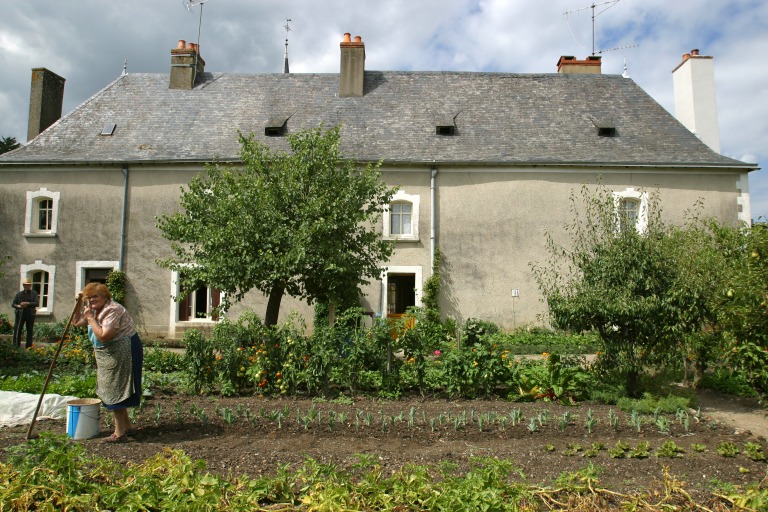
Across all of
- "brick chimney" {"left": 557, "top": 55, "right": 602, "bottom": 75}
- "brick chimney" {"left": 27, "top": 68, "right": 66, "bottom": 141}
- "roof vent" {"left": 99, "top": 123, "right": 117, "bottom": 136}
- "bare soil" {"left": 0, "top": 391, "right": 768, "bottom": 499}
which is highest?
"brick chimney" {"left": 557, "top": 55, "right": 602, "bottom": 75}

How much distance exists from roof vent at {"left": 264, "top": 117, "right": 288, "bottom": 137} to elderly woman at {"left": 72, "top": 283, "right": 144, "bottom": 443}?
36.8ft

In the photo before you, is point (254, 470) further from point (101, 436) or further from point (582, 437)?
point (582, 437)

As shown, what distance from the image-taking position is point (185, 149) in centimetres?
1545

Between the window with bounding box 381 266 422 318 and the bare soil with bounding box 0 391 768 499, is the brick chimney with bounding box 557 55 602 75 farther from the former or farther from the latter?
the bare soil with bounding box 0 391 768 499

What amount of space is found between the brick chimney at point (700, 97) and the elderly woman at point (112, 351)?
1731 cm

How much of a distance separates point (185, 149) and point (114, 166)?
1.97 metres

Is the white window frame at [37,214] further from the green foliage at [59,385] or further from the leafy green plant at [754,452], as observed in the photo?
the leafy green plant at [754,452]

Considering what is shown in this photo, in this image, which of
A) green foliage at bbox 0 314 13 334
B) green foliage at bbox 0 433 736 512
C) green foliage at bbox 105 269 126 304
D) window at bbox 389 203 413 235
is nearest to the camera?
green foliage at bbox 0 433 736 512

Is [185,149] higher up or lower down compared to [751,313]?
higher up

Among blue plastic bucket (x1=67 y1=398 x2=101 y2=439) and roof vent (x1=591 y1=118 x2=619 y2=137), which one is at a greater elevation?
A: roof vent (x1=591 y1=118 x2=619 y2=137)

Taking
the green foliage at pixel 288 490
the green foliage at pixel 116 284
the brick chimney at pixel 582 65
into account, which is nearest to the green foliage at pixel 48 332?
the green foliage at pixel 116 284

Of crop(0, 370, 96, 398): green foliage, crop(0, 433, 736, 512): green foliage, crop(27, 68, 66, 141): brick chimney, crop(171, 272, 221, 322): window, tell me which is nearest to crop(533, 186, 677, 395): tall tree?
crop(0, 433, 736, 512): green foliage

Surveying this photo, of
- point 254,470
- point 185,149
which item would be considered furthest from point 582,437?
point 185,149

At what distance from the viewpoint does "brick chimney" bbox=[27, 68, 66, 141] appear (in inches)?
682
